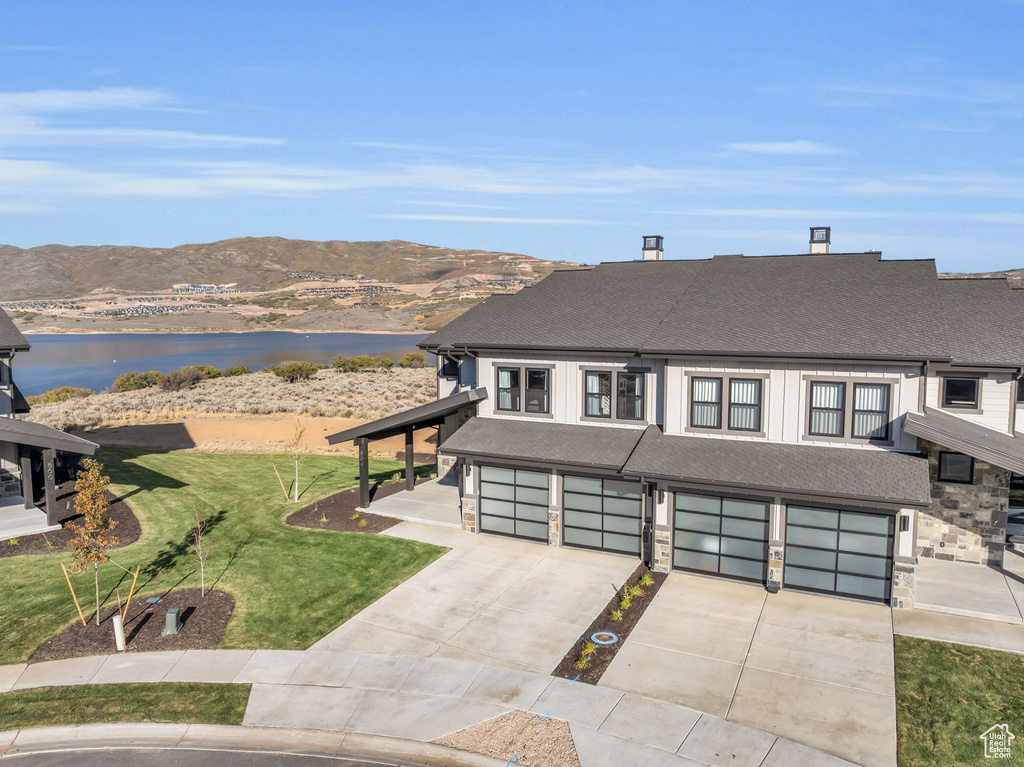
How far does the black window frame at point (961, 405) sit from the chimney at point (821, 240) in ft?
23.2

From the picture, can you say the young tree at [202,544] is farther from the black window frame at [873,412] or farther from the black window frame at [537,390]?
the black window frame at [873,412]

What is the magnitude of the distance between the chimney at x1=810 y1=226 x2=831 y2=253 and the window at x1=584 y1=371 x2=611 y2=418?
9.39 metres

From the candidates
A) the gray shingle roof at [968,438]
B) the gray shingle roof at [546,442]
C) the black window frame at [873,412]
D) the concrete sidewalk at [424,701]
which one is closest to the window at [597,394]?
the gray shingle roof at [546,442]

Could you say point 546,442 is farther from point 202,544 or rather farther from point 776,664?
point 202,544

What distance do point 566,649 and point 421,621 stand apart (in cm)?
336

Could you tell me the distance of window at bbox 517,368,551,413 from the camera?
805 inches

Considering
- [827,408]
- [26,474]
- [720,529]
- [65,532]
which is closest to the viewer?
[827,408]

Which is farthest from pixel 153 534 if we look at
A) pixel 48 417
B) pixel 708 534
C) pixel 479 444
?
pixel 48 417

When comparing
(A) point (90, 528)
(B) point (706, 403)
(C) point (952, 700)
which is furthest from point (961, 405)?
(A) point (90, 528)

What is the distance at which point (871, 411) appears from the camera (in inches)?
627

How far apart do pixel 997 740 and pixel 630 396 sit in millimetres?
10964

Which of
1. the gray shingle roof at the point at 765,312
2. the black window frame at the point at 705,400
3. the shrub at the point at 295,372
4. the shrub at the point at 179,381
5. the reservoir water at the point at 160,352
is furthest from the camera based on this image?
the reservoir water at the point at 160,352

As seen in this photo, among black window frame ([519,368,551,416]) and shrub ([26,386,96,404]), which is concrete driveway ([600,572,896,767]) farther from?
shrub ([26,386,96,404])

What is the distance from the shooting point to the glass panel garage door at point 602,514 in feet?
60.4
